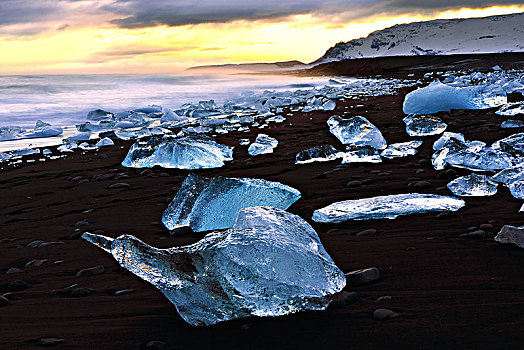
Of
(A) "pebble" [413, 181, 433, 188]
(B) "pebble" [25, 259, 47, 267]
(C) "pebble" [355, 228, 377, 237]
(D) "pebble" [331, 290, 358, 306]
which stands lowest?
(A) "pebble" [413, 181, 433, 188]

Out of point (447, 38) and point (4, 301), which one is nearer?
point (4, 301)

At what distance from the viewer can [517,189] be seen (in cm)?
213

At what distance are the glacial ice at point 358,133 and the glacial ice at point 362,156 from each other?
430mm

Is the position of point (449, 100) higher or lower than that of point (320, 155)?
higher

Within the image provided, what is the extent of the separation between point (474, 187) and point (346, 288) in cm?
124

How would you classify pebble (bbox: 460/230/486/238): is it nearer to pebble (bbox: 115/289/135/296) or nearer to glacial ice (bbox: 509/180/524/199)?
glacial ice (bbox: 509/180/524/199)

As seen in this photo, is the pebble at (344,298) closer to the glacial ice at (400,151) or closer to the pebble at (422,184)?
the pebble at (422,184)

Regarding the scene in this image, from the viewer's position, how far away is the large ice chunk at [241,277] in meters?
1.22

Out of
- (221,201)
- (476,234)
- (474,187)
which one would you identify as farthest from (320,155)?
(476,234)

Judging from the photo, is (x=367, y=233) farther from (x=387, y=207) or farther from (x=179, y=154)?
(x=179, y=154)

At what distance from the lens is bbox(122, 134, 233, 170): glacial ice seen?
12.0 feet

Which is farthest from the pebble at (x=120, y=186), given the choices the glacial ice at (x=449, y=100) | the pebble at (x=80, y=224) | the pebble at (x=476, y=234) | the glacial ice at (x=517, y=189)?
the glacial ice at (x=449, y=100)

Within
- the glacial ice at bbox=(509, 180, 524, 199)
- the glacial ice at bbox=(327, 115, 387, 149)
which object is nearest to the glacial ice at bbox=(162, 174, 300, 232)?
the glacial ice at bbox=(509, 180, 524, 199)

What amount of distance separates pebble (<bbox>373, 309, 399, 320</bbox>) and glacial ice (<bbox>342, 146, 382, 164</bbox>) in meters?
2.09
